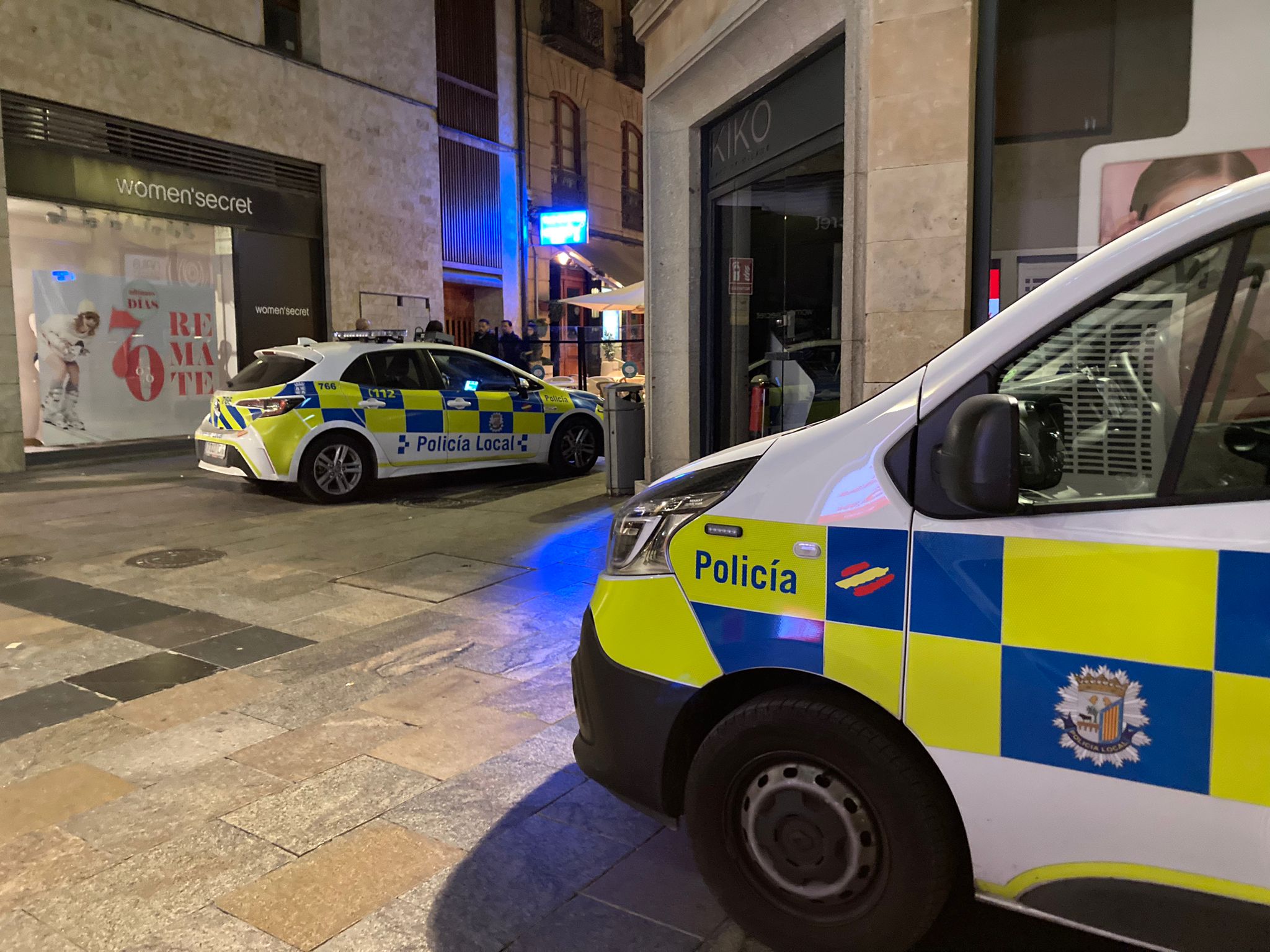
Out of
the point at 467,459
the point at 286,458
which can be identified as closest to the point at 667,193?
the point at 467,459

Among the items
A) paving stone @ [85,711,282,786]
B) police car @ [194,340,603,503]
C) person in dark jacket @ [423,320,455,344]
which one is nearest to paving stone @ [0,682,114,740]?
paving stone @ [85,711,282,786]

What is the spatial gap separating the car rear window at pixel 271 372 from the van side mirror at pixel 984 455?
8.37m

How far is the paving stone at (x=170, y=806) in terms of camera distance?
3.25 metres

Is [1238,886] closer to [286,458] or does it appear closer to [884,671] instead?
[884,671]

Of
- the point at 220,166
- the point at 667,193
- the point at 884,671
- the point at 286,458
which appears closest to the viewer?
the point at 884,671

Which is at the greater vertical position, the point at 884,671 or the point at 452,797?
the point at 884,671

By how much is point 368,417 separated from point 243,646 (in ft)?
15.9

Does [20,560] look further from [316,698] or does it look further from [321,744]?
[321,744]

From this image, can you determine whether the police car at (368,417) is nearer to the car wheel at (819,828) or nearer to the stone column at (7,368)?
the stone column at (7,368)

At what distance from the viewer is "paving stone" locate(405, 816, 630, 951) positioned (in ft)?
8.87

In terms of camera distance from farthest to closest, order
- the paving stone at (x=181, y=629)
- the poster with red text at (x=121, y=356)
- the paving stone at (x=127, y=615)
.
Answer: the poster with red text at (x=121, y=356)
the paving stone at (x=127, y=615)
the paving stone at (x=181, y=629)

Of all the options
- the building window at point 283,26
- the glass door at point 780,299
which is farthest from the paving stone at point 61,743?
the building window at point 283,26

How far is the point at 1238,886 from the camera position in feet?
6.25

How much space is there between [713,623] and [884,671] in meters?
0.48
